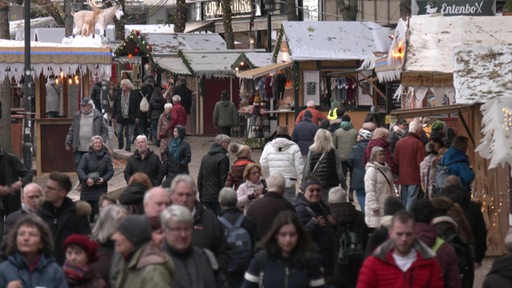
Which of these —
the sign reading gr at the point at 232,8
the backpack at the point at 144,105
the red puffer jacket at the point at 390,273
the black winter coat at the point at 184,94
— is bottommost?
the red puffer jacket at the point at 390,273

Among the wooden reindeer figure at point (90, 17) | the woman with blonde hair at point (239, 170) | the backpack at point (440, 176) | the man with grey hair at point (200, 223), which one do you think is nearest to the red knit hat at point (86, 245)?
the man with grey hair at point (200, 223)

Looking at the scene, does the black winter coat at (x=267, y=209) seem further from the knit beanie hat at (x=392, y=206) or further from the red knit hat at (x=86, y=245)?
the red knit hat at (x=86, y=245)

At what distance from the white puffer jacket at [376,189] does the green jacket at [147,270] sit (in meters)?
7.96

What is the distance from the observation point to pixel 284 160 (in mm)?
19031

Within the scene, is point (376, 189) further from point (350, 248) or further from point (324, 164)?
point (350, 248)

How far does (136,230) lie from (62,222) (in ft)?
10.8

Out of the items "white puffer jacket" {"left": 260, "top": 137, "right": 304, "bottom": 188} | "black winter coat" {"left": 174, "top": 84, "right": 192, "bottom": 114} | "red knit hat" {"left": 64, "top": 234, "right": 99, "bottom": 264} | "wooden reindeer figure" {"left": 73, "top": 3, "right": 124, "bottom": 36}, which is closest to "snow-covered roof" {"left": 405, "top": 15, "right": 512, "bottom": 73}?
"white puffer jacket" {"left": 260, "top": 137, "right": 304, "bottom": 188}

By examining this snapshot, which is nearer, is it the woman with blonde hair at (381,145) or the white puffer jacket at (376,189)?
the white puffer jacket at (376,189)

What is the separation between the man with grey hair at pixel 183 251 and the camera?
29.8ft

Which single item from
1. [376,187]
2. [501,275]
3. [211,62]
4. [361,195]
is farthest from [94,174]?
[211,62]

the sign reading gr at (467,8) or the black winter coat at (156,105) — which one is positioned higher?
the sign reading gr at (467,8)

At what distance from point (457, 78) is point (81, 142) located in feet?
28.9

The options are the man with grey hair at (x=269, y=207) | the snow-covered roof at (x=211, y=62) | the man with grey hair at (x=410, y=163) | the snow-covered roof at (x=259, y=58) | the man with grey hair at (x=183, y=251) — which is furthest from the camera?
the snow-covered roof at (x=211, y=62)

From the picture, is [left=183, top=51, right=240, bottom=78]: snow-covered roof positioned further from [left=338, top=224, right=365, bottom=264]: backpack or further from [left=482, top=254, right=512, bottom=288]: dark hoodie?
[left=482, top=254, right=512, bottom=288]: dark hoodie
